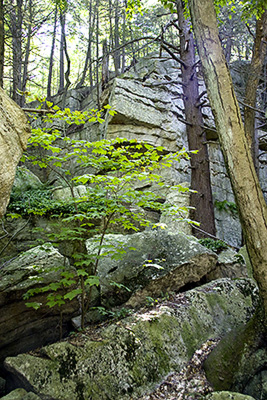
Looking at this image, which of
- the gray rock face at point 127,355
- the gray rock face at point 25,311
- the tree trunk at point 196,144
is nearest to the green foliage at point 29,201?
the gray rock face at point 25,311

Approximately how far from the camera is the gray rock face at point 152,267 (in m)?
Result: 4.39

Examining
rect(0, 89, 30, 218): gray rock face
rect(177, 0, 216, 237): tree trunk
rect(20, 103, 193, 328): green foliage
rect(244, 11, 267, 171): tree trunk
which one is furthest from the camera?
rect(177, 0, 216, 237): tree trunk

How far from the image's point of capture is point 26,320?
13.1ft

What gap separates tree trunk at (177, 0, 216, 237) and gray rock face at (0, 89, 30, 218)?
18.7ft

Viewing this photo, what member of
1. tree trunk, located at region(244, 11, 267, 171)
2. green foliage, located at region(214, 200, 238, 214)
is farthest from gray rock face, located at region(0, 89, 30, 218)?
green foliage, located at region(214, 200, 238, 214)

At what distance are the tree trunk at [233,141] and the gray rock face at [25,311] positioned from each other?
2593 mm

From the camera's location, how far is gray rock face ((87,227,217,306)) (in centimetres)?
439

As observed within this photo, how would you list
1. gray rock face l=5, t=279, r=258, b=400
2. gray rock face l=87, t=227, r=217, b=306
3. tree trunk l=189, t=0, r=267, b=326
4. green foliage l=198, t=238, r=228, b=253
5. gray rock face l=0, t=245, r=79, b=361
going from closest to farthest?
gray rock face l=5, t=279, r=258, b=400 → tree trunk l=189, t=0, r=267, b=326 → gray rock face l=0, t=245, r=79, b=361 → gray rock face l=87, t=227, r=217, b=306 → green foliage l=198, t=238, r=228, b=253

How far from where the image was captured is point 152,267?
4.61 metres

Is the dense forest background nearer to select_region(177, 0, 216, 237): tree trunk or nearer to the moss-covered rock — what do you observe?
select_region(177, 0, 216, 237): tree trunk

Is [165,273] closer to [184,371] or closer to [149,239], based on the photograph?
[149,239]

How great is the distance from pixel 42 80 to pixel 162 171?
51.9 ft

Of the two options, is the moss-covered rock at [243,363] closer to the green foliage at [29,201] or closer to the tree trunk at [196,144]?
the green foliage at [29,201]

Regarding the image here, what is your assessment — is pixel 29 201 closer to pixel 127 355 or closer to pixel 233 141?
pixel 127 355
